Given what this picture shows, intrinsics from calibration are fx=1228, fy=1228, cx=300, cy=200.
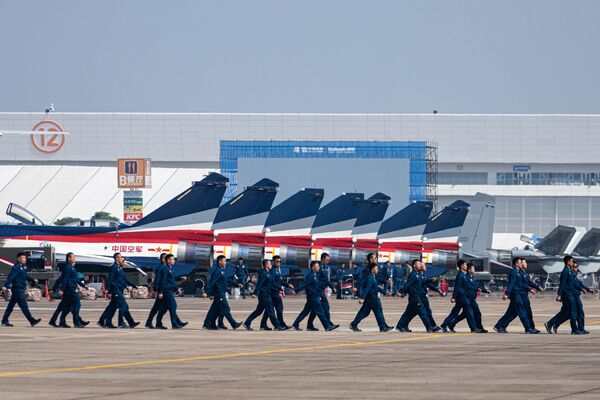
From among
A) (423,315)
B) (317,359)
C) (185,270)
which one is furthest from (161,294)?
(185,270)

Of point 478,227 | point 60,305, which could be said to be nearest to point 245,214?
point 478,227

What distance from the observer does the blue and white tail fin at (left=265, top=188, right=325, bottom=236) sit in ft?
194

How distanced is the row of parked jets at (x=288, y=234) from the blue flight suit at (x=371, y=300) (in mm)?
21680

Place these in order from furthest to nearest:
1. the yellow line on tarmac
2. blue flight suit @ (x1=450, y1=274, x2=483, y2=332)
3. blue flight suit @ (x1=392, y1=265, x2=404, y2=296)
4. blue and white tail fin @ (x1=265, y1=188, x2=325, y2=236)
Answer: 1. blue flight suit @ (x1=392, y1=265, x2=404, y2=296)
2. blue and white tail fin @ (x1=265, y1=188, x2=325, y2=236)
3. blue flight suit @ (x1=450, y1=274, x2=483, y2=332)
4. the yellow line on tarmac

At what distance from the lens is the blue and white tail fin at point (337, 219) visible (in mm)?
61188

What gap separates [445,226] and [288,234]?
1184 cm

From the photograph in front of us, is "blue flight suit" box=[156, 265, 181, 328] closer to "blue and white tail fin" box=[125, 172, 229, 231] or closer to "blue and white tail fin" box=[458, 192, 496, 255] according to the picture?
"blue and white tail fin" box=[125, 172, 229, 231]

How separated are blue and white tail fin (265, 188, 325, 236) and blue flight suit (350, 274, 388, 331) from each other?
28.0 metres

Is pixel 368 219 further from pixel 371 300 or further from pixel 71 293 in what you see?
pixel 71 293

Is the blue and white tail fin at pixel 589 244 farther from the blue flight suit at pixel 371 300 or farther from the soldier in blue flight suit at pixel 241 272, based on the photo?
the blue flight suit at pixel 371 300

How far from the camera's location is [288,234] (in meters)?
58.8

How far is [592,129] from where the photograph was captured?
431 feet

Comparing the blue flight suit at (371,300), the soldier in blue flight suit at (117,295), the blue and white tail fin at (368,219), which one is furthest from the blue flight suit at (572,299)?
the blue and white tail fin at (368,219)

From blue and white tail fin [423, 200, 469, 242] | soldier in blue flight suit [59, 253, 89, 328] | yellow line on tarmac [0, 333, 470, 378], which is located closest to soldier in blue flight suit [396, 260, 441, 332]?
yellow line on tarmac [0, 333, 470, 378]
